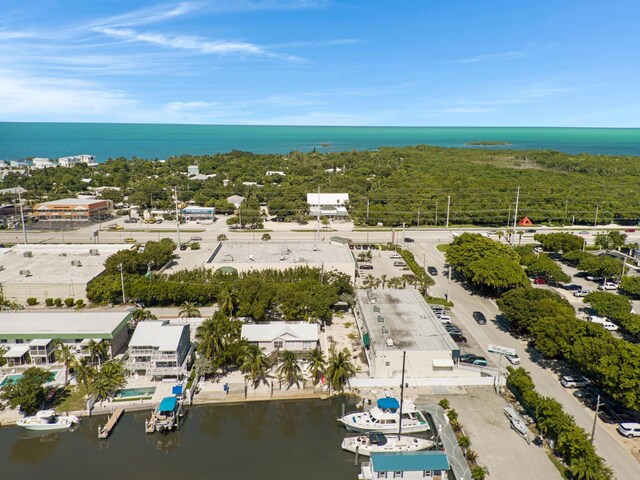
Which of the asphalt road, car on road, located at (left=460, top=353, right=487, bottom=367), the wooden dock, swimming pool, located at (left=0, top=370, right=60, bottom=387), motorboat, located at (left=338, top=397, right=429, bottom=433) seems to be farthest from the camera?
car on road, located at (left=460, top=353, right=487, bottom=367)

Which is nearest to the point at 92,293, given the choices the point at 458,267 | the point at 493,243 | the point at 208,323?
the point at 208,323

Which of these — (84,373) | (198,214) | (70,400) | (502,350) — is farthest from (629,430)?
(198,214)

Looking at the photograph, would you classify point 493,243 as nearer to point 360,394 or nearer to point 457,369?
point 457,369

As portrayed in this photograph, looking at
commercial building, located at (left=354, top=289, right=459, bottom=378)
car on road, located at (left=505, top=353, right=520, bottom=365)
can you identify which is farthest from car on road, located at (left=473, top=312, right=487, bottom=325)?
car on road, located at (left=505, top=353, right=520, bottom=365)

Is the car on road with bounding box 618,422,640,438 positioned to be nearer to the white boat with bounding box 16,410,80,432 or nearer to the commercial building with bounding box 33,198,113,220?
the white boat with bounding box 16,410,80,432

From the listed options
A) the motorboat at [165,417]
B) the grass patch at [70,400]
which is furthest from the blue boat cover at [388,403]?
the grass patch at [70,400]

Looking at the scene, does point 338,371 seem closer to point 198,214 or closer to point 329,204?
point 198,214
